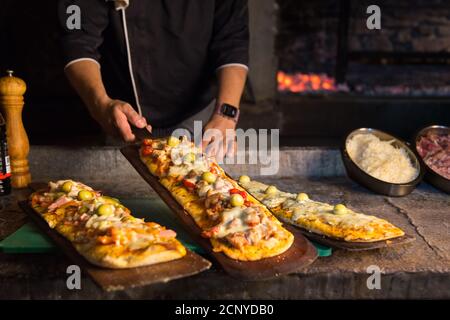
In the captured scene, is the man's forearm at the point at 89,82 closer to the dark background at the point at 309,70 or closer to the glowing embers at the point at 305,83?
the dark background at the point at 309,70

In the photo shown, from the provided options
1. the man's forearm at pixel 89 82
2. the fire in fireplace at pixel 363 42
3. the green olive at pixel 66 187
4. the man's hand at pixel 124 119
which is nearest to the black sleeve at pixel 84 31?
the man's forearm at pixel 89 82

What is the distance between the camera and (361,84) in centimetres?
684

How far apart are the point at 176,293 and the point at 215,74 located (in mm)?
2094

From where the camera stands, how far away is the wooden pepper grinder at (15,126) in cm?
308

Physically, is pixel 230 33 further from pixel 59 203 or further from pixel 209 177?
pixel 59 203

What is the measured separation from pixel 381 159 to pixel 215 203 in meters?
1.45

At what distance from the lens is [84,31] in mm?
3338

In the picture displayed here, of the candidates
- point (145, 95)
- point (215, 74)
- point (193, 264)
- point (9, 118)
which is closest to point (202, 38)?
point (215, 74)

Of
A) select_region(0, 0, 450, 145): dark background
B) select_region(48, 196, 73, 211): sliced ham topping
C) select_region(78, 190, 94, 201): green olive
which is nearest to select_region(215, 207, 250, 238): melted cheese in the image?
select_region(78, 190, 94, 201): green olive

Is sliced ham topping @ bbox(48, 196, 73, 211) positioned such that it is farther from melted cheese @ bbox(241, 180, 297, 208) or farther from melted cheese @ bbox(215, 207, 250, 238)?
melted cheese @ bbox(241, 180, 297, 208)

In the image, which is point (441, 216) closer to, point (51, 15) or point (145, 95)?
point (145, 95)

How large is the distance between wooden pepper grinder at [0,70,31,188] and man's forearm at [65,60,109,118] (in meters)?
0.32

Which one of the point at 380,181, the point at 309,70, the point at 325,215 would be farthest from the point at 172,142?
the point at 309,70

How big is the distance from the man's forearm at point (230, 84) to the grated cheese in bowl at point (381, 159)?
83cm
